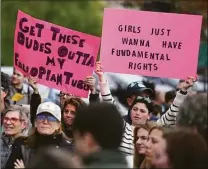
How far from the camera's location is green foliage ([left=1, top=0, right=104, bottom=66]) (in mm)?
42812

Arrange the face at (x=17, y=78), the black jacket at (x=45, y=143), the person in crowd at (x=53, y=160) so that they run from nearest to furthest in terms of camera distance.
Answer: the person in crowd at (x=53, y=160)
the black jacket at (x=45, y=143)
the face at (x=17, y=78)

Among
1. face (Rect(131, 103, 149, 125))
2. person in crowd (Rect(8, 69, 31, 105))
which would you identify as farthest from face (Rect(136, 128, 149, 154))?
person in crowd (Rect(8, 69, 31, 105))

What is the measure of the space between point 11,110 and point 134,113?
4.19 feet

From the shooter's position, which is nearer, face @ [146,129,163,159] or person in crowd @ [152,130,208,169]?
person in crowd @ [152,130,208,169]

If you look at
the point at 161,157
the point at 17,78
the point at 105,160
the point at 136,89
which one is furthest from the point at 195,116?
the point at 17,78

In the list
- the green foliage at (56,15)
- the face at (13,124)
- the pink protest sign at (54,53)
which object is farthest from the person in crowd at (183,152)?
the green foliage at (56,15)

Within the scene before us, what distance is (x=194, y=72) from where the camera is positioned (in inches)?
460

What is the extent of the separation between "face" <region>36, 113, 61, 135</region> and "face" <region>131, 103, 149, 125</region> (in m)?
0.80

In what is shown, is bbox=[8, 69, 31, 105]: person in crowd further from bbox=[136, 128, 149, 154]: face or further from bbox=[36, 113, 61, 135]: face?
bbox=[136, 128, 149, 154]: face

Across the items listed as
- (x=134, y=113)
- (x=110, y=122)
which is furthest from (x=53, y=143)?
(x=110, y=122)

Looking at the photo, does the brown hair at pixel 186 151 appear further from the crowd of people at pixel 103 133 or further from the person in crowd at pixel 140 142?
the person in crowd at pixel 140 142

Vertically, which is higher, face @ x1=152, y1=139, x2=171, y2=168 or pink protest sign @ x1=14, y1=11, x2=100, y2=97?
pink protest sign @ x1=14, y1=11, x2=100, y2=97

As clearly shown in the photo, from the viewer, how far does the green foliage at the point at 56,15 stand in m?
42.8

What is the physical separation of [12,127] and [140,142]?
212cm
